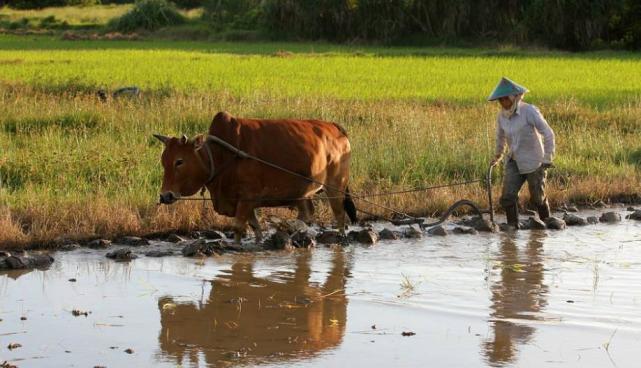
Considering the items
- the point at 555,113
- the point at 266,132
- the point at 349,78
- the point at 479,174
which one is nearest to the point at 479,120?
the point at 555,113

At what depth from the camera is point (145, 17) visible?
2083 inches

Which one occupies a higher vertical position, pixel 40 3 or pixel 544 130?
pixel 40 3

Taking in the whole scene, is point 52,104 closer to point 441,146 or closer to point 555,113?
point 441,146

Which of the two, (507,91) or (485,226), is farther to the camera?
(485,226)

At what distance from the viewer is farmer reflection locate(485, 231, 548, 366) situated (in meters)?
6.62

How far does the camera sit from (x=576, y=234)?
10703mm

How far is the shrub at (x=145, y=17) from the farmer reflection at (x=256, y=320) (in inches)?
1788

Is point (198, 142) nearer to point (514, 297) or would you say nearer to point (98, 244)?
point (98, 244)

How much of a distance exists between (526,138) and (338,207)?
1.94 m

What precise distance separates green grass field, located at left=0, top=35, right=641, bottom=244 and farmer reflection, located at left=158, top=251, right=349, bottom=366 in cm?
220

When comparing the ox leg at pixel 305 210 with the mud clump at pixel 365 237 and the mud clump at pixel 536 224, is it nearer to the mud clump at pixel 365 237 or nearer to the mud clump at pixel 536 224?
the mud clump at pixel 365 237

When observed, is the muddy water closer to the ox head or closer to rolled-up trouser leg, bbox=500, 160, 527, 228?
the ox head

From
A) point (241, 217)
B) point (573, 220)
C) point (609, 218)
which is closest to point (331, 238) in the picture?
point (241, 217)

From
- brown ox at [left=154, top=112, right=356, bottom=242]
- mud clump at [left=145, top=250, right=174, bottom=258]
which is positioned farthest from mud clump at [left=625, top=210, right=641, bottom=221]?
mud clump at [left=145, top=250, right=174, bottom=258]
